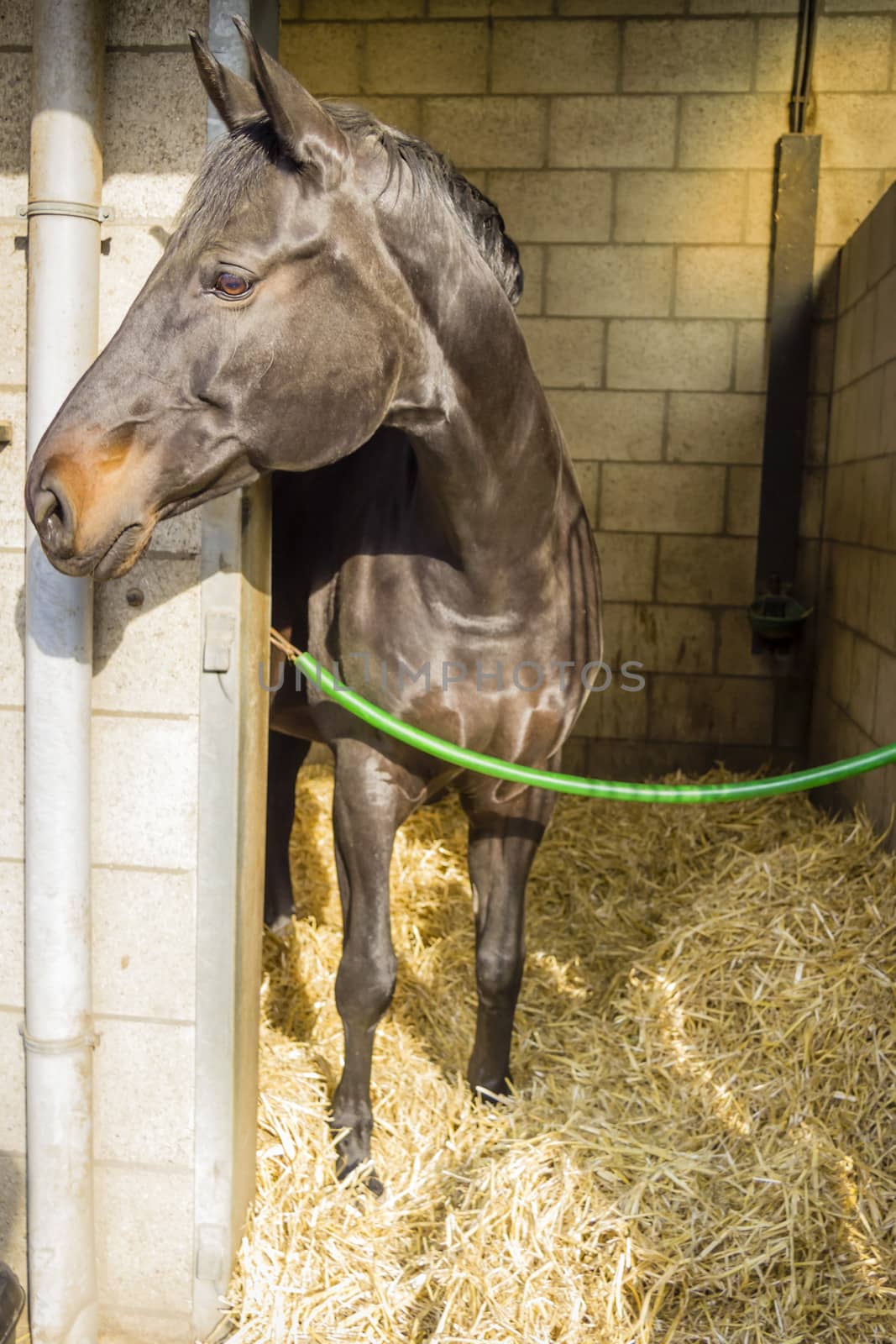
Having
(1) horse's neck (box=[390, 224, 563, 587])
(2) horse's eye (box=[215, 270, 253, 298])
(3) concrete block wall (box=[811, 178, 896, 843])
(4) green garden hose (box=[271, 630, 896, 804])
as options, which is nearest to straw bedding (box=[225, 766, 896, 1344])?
(3) concrete block wall (box=[811, 178, 896, 843])

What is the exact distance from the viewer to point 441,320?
1565 millimetres

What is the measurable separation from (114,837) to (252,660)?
344 millimetres

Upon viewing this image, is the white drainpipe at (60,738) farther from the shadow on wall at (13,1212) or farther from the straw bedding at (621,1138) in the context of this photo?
the straw bedding at (621,1138)

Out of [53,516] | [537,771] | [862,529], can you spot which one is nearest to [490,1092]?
[537,771]

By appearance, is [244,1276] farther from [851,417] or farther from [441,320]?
[851,417]

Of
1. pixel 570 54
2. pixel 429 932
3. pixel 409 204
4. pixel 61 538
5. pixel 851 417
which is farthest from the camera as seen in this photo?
pixel 570 54

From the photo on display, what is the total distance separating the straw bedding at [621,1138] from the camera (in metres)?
1.69

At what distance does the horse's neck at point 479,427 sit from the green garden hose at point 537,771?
0.89 feet

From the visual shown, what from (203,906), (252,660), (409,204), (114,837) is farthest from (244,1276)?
(409,204)

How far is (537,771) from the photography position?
183cm

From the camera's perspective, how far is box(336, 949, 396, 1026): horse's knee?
1.93 meters

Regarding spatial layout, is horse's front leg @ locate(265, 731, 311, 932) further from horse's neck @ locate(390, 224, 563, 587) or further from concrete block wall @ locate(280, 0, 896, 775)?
concrete block wall @ locate(280, 0, 896, 775)

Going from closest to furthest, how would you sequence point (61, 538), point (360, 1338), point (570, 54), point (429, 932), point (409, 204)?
1. point (61, 538)
2. point (409, 204)
3. point (360, 1338)
4. point (429, 932)
5. point (570, 54)

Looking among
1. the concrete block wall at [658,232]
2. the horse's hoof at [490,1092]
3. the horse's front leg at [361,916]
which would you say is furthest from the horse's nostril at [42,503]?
the concrete block wall at [658,232]
